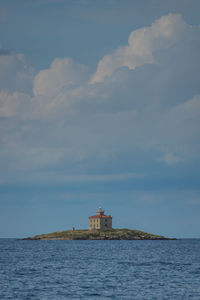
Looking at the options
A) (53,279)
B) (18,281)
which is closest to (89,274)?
(53,279)

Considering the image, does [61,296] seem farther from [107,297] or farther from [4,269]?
[4,269]

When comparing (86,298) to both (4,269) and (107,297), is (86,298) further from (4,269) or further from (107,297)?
(4,269)

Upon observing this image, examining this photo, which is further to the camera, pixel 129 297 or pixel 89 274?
pixel 89 274

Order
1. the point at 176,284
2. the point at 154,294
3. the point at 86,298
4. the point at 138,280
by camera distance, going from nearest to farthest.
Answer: the point at 86,298, the point at 154,294, the point at 176,284, the point at 138,280

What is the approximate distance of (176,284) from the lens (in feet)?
215

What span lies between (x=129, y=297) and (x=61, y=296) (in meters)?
7.67

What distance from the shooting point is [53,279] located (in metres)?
70.4

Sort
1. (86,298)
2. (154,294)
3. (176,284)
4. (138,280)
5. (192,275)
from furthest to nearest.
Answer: (192,275)
(138,280)
(176,284)
(154,294)
(86,298)

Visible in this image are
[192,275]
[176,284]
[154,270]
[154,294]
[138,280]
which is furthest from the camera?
[154,270]

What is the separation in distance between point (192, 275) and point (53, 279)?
21984 millimetres

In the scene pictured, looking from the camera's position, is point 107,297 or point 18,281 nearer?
point 107,297

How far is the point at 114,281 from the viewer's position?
224ft

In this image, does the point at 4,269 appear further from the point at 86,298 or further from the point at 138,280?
the point at 86,298

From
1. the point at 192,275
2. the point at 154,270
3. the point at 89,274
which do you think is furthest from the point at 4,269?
the point at 192,275
